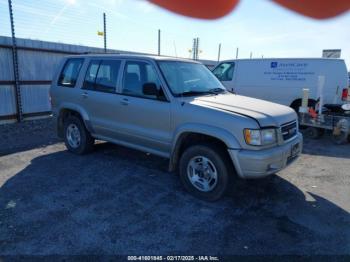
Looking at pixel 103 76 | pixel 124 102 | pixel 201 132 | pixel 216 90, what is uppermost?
pixel 103 76

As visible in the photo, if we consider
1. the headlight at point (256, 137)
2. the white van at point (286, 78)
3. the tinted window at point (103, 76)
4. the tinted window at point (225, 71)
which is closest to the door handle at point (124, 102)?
the tinted window at point (103, 76)

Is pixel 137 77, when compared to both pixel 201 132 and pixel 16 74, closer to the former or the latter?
pixel 201 132

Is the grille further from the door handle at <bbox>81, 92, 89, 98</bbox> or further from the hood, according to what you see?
the door handle at <bbox>81, 92, 89, 98</bbox>

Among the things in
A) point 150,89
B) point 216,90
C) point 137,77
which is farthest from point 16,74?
point 216,90

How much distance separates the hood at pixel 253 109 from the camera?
12.0 feet

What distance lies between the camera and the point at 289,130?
4090 mm

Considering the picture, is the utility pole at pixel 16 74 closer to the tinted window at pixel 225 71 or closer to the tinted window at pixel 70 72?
the tinted window at pixel 70 72

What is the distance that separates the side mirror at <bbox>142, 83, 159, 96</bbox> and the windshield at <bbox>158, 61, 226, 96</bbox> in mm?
228

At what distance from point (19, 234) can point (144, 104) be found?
247 centimetres

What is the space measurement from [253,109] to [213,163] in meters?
0.95

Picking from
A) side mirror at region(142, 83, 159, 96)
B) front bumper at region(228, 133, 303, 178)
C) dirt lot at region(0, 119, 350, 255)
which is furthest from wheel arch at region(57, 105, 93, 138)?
front bumper at region(228, 133, 303, 178)

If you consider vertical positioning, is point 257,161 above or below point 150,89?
below

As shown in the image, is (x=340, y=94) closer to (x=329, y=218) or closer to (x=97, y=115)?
(x=329, y=218)

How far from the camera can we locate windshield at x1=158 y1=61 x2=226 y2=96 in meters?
4.41
